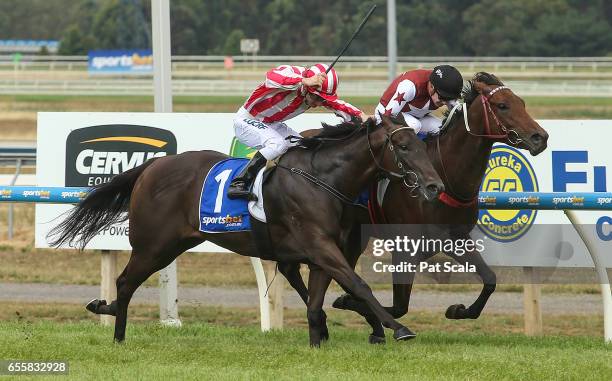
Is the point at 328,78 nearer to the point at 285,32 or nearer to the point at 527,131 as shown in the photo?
the point at 527,131

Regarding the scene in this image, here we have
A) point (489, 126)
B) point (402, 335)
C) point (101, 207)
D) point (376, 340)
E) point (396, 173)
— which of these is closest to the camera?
point (402, 335)

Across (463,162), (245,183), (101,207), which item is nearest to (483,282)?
(463,162)

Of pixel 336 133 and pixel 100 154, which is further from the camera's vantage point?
pixel 100 154

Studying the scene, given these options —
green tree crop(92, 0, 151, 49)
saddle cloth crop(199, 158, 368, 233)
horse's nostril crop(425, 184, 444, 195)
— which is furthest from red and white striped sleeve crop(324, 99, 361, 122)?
green tree crop(92, 0, 151, 49)

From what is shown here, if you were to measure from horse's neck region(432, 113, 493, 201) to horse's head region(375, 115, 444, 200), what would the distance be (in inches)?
13.1

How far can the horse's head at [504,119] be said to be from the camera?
259 inches

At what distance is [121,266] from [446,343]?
555 centimetres

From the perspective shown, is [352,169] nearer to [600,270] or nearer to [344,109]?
[344,109]

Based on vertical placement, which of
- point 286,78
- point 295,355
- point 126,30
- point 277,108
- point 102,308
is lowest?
point 295,355

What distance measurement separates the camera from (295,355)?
6.30 meters

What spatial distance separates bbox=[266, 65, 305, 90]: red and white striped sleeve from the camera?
6785 millimetres

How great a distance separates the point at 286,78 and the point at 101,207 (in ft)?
5.40

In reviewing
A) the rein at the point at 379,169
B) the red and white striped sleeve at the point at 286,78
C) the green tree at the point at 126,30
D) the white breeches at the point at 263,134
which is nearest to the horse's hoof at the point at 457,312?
the rein at the point at 379,169

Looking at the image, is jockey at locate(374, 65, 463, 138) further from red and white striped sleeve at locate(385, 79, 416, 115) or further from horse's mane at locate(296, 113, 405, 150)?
horse's mane at locate(296, 113, 405, 150)
